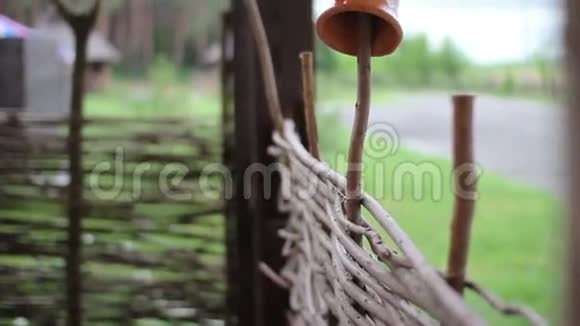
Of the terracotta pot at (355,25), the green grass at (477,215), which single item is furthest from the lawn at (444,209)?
the terracotta pot at (355,25)

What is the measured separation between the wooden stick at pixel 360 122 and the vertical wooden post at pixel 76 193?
98cm

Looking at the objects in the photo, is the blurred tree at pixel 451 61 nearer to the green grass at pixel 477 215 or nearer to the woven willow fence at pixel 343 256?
the green grass at pixel 477 215

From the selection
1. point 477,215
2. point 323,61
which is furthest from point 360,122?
point 323,61

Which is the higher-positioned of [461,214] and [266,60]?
[266,60]

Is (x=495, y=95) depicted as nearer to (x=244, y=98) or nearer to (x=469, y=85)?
(x=469, y=85)

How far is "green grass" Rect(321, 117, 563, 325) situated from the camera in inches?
27.0

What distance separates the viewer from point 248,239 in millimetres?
1262

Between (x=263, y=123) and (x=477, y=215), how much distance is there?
386 millimetres

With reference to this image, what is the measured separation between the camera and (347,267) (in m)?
0.54

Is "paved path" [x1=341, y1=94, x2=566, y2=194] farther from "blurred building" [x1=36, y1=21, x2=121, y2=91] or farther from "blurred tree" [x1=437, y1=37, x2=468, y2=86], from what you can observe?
"blurred building" [x1=36, y1=21, x2=121, y2=91]

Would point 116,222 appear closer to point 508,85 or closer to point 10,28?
point 10,28

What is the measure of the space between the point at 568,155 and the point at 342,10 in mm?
322

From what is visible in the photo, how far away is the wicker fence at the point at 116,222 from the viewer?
4.64 feet

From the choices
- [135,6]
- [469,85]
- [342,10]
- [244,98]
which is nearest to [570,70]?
[342,10]
